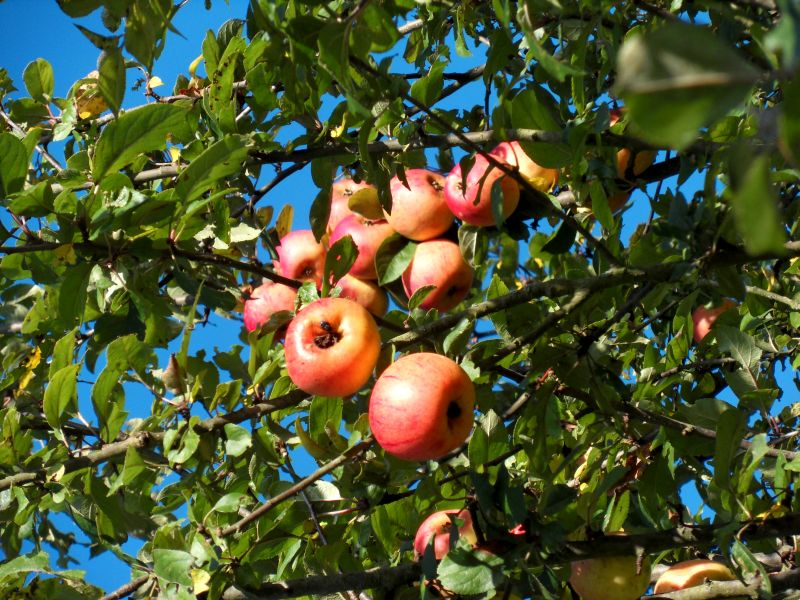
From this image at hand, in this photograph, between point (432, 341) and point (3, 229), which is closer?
point (3, 229)

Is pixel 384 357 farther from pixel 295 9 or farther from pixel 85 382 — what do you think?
pixel 85 382

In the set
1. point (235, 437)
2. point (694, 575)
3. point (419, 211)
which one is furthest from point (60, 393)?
point (694, 575)

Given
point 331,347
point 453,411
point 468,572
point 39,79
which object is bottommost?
point 468,572

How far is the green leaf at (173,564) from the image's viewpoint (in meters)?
1.44

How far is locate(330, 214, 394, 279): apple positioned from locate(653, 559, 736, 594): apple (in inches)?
38.0

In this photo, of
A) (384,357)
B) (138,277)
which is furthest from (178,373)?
(384,357)

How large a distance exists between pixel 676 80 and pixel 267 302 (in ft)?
6.04

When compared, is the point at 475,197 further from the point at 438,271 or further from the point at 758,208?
the point at 758,208

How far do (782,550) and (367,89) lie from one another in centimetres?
139

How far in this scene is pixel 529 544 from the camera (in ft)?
5.09

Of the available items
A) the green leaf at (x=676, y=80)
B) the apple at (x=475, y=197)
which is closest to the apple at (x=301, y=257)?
the apple at (x=475, y=197)

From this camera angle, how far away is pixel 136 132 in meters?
1.47

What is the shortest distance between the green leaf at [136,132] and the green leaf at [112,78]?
12 centimetres

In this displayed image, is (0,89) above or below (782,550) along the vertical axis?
above
